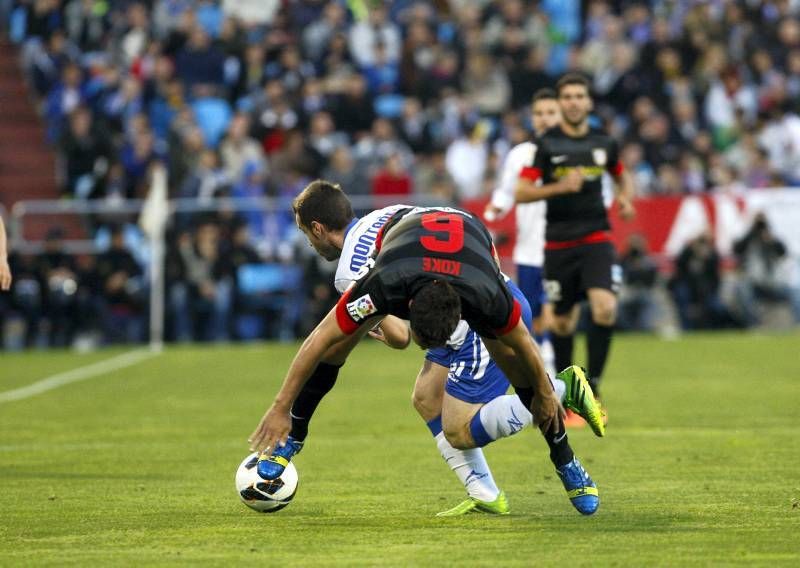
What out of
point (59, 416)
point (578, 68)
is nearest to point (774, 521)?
point (59, 416)

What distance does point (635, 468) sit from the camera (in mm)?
9766

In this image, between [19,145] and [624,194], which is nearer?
[624,194]

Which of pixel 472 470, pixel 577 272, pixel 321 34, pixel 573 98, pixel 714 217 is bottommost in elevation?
pixel 714 217

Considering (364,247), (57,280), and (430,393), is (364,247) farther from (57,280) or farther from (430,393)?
(57,280)

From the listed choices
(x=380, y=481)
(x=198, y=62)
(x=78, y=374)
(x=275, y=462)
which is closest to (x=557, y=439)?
(x=275, y=462)

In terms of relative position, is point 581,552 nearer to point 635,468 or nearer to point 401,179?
point 635,468

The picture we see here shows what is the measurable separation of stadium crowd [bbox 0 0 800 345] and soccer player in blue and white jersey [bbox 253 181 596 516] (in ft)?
44.6

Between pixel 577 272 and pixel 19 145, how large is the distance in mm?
15022

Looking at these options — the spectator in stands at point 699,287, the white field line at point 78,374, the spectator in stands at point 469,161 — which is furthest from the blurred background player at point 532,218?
the spectator in stands at point 469,161

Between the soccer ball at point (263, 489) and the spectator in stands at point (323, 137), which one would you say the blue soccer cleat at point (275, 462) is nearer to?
the soccer ball at point (263, 489)

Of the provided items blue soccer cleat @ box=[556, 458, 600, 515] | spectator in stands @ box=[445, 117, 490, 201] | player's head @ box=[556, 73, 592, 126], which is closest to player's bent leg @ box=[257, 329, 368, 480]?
blue soccer cleat @ box=[556, 458, 600, 515]

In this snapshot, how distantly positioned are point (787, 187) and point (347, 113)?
6564 millimetres

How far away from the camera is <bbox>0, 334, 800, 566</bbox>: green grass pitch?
6.89 metres

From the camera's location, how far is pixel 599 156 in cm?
1255
